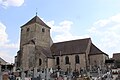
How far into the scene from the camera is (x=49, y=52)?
45.2m

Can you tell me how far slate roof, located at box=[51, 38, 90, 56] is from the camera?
41.7 m

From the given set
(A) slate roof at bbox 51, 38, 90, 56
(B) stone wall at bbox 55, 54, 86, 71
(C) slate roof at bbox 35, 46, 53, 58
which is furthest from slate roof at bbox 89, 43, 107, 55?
(C) slate roof at bbox 35, 46, 53, 58

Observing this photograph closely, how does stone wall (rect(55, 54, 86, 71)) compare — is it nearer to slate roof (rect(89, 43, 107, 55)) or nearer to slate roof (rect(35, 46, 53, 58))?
slate roof (rect(89, 43, 107, 55))

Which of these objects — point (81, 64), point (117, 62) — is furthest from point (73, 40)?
point (117, 62)

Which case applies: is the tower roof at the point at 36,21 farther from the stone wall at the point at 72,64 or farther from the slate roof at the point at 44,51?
the stone wall at the point at 72,64

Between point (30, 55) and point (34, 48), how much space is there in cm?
187

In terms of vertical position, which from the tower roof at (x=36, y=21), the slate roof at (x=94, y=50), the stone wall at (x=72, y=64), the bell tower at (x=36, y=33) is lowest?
the stone wall at (x=72, y=64)

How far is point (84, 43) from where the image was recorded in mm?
42562

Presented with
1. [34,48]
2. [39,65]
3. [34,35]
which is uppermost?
[34,35]

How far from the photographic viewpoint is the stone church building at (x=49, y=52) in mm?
40656

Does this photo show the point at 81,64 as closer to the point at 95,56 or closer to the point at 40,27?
the point at 95,56

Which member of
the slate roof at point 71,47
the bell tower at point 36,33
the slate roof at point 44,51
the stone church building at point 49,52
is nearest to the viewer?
the stone church building at point 49,52

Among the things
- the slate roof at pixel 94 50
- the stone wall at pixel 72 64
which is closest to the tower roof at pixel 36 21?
the stone wall at pixel 72 64

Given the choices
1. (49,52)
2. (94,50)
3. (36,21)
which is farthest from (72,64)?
(36,21)
